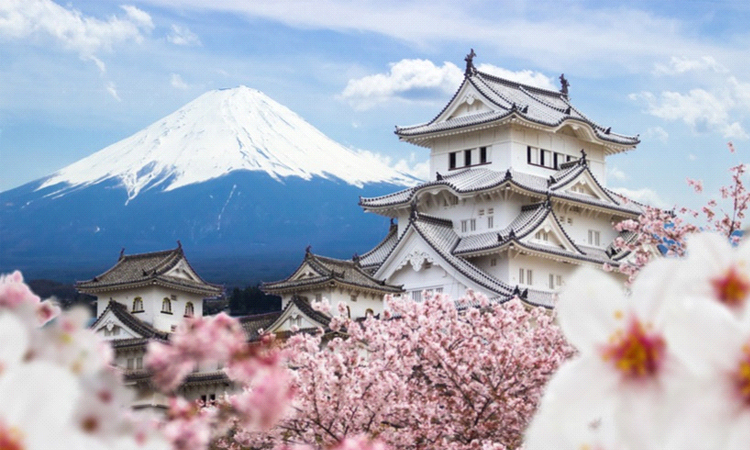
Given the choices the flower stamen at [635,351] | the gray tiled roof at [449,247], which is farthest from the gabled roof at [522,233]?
the flower stamen at [635,351]

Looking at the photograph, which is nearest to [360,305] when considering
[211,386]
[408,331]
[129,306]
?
[211,386]

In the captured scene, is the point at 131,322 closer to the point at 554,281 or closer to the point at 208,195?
the point at 554,281

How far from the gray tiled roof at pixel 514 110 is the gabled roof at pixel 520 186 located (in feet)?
Result: 6.17

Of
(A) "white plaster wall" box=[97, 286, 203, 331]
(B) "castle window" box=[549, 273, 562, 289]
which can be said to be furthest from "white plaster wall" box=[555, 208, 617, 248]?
(A) "white plaster wall" box=[97, 286, 203, 331]

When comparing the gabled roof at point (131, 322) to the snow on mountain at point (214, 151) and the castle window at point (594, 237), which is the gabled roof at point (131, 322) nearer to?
the castle window at point (594, 237)

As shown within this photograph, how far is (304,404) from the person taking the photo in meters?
15.5

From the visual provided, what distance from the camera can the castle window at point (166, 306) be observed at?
43331 millimetres

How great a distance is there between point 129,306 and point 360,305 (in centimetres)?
1075

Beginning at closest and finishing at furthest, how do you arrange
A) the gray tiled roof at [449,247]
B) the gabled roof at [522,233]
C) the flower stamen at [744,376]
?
the flower stamen at [744,376]
the gray tiled roof at [449,247]
the gabled roof at [522,233]

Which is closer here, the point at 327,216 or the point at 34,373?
the point at 34,373

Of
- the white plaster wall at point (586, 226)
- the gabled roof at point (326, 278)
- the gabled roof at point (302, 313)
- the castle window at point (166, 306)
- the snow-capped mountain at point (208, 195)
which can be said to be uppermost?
the snow-capped mountain at point (208, 195)

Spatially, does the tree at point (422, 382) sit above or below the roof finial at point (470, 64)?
below

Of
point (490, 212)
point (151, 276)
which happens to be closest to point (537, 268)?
point (490, 212)

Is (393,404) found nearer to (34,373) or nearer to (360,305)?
(34,373)
